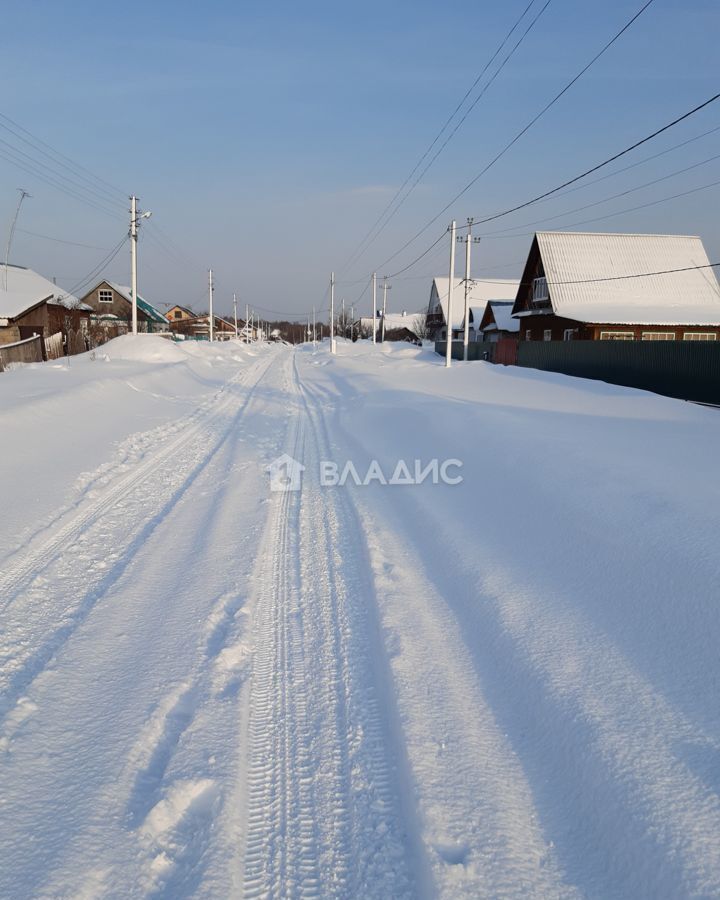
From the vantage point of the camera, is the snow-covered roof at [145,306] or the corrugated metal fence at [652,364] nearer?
the corrugated metal fence at [652,364]

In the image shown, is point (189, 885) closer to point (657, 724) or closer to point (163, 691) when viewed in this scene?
point (163, 691)

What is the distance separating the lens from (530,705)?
3.42 m

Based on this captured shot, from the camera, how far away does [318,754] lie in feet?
9.93

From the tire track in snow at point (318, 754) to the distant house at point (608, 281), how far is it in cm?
3116

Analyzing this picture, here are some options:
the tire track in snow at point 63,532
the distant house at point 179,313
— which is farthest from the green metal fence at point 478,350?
the distant house at point 179,313

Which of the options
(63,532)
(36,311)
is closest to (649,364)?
(63,532)

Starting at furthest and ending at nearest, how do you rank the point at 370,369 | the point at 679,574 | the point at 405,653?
the point at 370,369 → the point at 679,574 → the point at 405,653

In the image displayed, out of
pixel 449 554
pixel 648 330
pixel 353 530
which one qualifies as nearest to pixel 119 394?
pixel 353 530

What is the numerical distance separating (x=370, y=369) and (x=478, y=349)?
13283mm

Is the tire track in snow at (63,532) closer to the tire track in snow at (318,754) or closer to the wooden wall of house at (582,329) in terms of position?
the tire track in snow at (318,754)

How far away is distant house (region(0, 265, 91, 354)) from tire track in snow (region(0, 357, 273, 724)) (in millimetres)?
25206

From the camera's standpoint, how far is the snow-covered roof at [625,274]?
116ft

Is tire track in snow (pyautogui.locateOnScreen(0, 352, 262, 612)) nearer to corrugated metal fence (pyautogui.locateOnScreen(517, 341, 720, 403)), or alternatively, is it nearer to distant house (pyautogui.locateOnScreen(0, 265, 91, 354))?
corrugated metal fence (pyautogui.locateOnScreen(517, 341, 720, 403))

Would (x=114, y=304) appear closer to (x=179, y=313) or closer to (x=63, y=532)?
(x=179, y=313)
